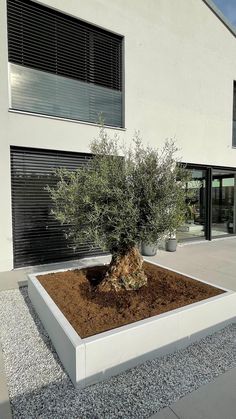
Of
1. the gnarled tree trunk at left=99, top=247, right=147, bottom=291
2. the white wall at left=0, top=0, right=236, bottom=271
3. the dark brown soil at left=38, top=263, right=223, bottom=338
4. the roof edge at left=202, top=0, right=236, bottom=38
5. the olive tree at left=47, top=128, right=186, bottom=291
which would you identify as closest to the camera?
the dark brown soil at left=38, top=263, right=223, bottom=338

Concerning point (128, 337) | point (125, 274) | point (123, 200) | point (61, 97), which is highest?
point (61, 97)

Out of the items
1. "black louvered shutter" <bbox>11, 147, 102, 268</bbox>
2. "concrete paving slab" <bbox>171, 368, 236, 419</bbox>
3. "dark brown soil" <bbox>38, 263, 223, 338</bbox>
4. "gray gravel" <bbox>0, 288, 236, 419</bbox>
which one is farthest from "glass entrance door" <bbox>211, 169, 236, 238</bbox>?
"concrete paving slab" <bbox>171, 368, 236, 419</bbox>

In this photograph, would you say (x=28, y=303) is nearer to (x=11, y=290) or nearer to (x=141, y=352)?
(x=11, y=290)

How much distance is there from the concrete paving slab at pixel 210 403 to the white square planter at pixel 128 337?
55 cm

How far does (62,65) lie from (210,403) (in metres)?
6.51

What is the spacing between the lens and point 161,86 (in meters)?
7.26

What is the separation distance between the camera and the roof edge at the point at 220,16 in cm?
810

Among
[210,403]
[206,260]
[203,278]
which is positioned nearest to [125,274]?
[210,403]

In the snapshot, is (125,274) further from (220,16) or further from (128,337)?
(220,16)

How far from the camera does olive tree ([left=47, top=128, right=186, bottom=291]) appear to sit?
3.00m

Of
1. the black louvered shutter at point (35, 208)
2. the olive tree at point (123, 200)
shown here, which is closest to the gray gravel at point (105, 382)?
the olive tree at point (123, 200)

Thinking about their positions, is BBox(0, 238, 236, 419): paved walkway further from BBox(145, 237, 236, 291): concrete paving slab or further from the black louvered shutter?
the black louvered shutter

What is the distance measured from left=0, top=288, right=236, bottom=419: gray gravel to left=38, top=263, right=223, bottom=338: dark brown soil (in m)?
0.41

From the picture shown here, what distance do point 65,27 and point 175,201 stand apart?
5342 millimetres
